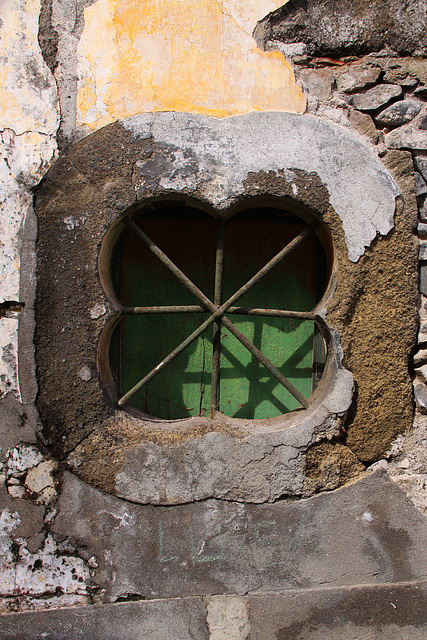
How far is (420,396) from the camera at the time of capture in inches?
81.9

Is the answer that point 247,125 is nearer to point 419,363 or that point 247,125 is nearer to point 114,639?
point 419,363

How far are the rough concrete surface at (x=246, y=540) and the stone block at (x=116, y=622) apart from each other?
1.9 inches

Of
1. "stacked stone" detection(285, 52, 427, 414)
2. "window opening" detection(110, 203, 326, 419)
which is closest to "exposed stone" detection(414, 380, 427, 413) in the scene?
"stacked stone" detection(285, 52, 427, 414)

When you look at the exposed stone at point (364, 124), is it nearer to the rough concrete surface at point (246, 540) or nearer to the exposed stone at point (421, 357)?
the exposed stone at point (421, 357)

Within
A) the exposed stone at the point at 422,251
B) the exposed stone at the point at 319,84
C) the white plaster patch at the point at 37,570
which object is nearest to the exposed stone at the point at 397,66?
the exposed stone at the point at 319,84

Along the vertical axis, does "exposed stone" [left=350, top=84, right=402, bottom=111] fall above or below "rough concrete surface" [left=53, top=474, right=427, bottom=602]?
above

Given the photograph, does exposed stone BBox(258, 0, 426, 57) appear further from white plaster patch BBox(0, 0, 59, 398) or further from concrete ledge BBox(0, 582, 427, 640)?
concrete ledge BBox(0, 582, 427, 640)

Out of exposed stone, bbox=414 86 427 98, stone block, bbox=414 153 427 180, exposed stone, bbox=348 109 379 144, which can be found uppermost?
exposed stone, bbox=414 86 427 98

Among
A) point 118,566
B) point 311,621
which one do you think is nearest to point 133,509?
point 118,566

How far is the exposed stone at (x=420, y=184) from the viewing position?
6.89 ft

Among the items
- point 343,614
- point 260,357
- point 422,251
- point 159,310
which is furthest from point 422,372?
point 159,310

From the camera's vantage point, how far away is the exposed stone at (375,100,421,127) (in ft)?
6.93

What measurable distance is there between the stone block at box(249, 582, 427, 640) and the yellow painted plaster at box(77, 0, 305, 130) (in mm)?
2084

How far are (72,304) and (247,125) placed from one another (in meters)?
1.07
